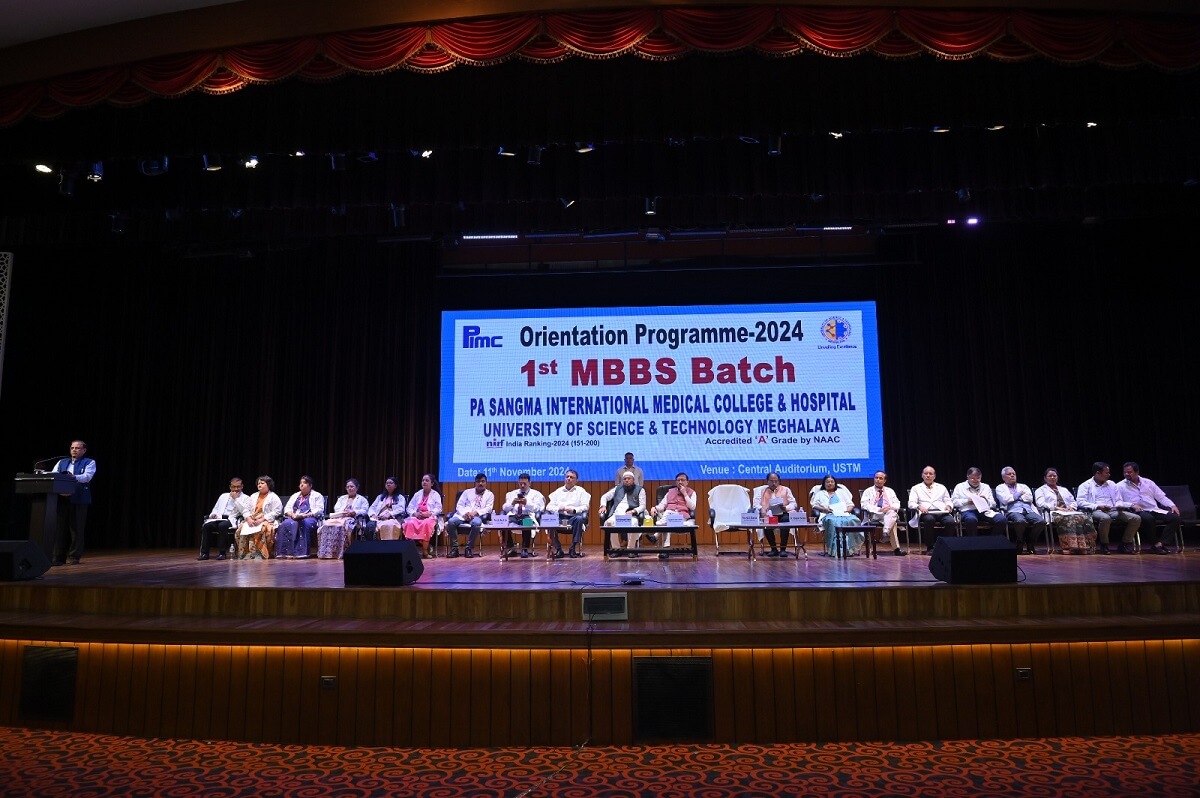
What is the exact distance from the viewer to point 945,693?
4023mm

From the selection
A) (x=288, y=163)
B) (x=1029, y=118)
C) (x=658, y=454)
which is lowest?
(x=658, y=454)

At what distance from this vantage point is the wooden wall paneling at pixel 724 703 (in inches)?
157

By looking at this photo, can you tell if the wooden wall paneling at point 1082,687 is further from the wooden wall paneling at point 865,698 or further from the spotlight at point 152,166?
the spotlight at point 152,166

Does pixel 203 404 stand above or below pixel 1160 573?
above

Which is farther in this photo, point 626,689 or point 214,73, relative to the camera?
point 214,73

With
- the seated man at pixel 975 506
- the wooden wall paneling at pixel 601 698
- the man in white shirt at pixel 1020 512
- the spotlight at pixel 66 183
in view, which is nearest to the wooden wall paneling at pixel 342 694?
the wooden wall paneling at pixel 601 698

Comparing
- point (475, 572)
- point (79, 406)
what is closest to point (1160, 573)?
point (475, 572)

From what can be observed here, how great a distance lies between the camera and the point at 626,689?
4.05m

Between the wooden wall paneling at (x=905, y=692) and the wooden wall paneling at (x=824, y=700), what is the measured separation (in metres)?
0.31

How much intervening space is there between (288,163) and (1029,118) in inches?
233

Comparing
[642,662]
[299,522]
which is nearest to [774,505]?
[642,662]

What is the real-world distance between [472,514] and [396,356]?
2574mm

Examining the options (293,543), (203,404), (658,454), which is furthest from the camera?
(203,404)

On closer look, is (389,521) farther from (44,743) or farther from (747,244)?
(747,244)
